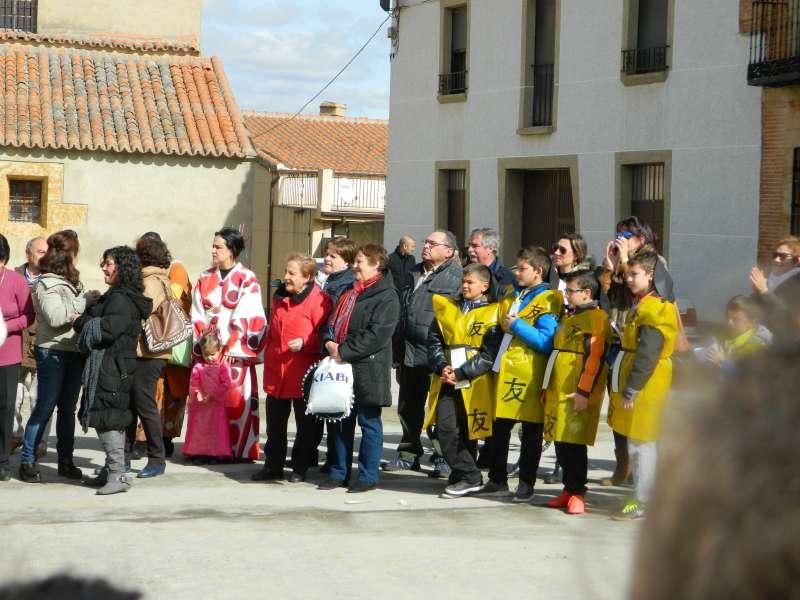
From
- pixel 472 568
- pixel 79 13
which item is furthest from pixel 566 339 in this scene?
pixel 79 13

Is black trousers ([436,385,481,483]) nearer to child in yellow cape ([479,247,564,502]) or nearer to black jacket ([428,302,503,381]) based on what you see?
black jacket ([428,302,503,381])

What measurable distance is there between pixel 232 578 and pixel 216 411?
12.9ft

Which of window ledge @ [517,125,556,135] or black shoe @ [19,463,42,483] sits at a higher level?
window ledge @ [517,125,556,135]

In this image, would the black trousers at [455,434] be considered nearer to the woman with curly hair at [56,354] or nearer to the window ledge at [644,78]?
the woman with curly hair at [56,354]

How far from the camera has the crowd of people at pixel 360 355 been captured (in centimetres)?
864

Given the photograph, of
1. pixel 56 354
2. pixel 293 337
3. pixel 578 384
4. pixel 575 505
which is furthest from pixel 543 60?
pixel 575 505

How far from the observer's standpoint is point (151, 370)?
9.88m

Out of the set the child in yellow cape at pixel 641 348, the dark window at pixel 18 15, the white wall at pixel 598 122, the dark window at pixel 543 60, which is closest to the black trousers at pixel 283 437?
the child in yellow cape at pixel 641 348

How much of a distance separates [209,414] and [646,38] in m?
12.9

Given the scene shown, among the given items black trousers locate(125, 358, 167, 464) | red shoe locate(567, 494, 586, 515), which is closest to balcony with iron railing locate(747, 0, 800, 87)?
red shoe locate(567, 494, 586, 515)

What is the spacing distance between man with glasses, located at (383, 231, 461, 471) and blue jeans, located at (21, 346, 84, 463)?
237 cm

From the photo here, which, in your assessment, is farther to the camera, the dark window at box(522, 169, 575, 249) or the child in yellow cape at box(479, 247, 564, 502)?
the dark window at box(522, 169, 575, 249)

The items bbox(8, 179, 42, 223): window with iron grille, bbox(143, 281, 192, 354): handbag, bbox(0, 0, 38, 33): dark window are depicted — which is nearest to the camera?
bbox(143, 281, 192, 354): handbag

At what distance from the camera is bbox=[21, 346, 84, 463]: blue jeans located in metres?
9.63
